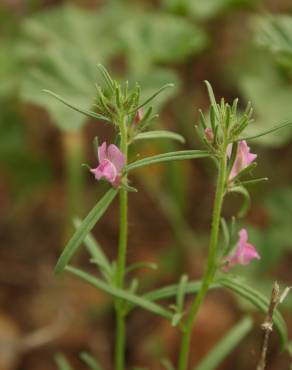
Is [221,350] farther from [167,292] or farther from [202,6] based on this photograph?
[202,6]

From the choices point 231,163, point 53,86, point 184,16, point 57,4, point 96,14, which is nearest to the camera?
point 231,163

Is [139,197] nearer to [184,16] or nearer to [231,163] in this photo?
[184,16]

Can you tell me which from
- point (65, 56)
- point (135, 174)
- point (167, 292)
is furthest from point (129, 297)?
point (135, 174)

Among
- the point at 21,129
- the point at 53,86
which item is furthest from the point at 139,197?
the point at 53,86

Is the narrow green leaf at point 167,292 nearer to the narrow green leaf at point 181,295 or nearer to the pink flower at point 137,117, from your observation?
the narrow green leaf at point 181,295

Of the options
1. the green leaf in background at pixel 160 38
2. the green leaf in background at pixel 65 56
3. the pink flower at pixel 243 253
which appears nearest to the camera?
the pink flower at pixel 243 253

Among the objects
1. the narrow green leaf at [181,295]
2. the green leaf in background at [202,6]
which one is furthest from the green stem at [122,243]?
the green leaf in background at [202,6]

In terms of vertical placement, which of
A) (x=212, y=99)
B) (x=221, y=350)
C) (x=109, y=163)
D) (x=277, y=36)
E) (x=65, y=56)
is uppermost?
(x=277, y=36)
